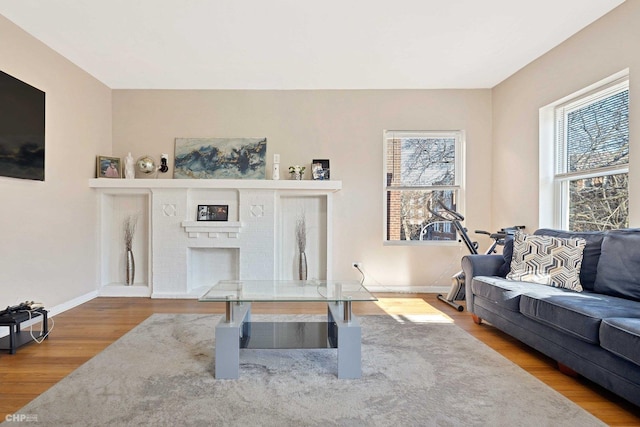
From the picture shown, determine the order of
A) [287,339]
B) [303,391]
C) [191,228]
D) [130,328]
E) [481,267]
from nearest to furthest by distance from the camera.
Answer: [303,391] < [287,339] < [130,328] < [481,267] < [191,228]

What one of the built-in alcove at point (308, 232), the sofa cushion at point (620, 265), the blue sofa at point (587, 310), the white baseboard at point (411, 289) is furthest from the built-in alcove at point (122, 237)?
the sofa cushion at point (620, 265)

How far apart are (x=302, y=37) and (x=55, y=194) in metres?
3.00

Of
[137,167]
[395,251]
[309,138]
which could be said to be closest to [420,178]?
[395,251]

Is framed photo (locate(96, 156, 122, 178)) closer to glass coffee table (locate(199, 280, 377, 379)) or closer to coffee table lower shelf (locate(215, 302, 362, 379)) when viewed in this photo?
glass coffee table (locate(199, 280, 377, 379))

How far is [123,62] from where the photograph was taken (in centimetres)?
379

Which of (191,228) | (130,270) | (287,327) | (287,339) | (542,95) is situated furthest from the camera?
(130,270)

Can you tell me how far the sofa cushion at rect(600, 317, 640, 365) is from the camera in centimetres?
166

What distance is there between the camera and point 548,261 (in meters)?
2.83

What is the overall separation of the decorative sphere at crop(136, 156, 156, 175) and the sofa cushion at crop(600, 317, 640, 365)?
480 centimetres

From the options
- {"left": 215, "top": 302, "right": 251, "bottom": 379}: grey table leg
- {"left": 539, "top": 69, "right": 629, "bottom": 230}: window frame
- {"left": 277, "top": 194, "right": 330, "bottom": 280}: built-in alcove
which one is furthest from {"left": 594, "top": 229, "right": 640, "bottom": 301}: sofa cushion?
{"left": 277, "top": 194, "right": 330, "bottom": 280}: built-in alcove

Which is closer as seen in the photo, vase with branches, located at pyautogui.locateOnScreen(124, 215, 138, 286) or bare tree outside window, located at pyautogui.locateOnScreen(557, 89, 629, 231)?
bare tree outside window, located at pyautogui.locateOnScreen(557, 89, 629, 231)

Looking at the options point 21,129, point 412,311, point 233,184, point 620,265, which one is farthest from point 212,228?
point 620,265

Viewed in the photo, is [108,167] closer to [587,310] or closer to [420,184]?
[420,184]

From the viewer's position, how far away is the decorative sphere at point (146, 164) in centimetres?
450
